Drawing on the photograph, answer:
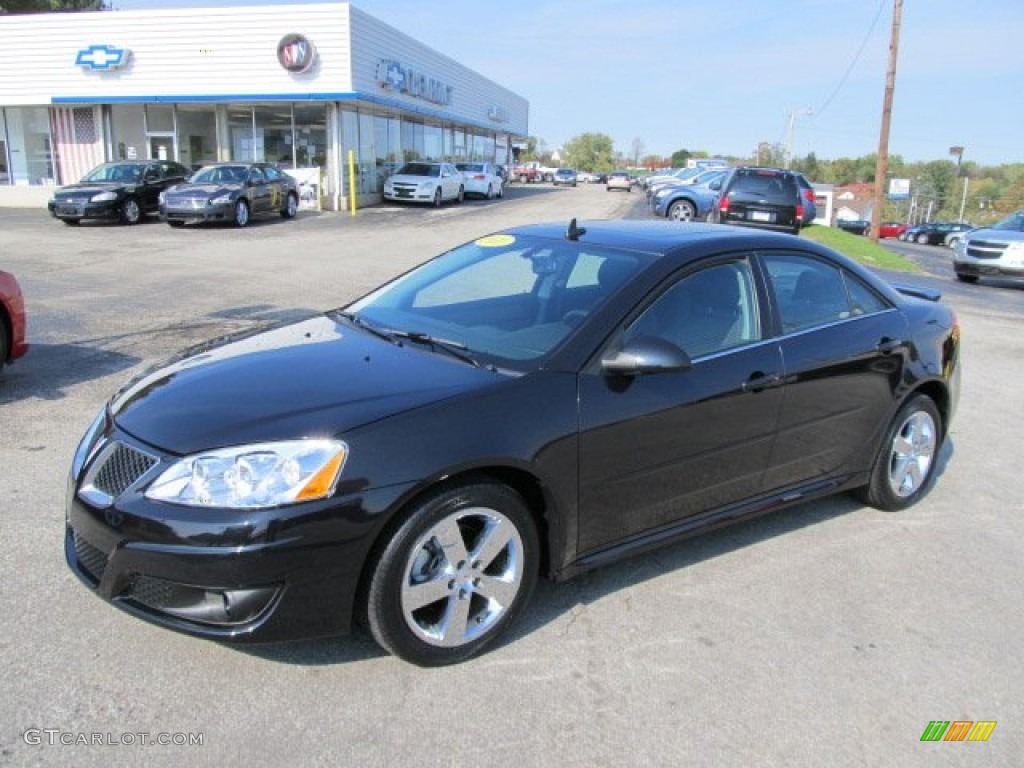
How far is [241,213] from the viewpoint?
2152cm

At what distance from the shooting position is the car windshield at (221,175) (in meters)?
21.6

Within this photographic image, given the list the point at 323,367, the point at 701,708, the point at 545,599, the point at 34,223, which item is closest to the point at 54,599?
the point at 323,367

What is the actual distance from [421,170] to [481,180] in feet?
17.9

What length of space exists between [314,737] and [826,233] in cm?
2618

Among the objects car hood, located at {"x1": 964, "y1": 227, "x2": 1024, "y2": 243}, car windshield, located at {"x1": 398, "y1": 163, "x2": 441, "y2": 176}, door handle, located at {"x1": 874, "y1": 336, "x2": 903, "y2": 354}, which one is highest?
car windshield, located at {"x1": 398, "y1": 163, "x2": 441, "y2": 176}

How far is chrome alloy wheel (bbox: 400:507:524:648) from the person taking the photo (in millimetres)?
3041

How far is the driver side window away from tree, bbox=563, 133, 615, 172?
5975 inches

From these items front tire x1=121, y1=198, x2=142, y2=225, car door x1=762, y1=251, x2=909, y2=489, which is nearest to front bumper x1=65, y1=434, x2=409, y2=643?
car door x1=762, y1=251, x2=909, y2=489

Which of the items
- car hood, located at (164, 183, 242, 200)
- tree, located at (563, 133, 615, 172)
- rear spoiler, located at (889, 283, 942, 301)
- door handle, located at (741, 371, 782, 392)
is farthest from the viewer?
tree, located at (563, 133, 615, 172)

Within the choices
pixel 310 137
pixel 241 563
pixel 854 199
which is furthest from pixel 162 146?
pixel 854 199

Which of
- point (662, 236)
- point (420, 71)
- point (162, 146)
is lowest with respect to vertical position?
point (662, 236)

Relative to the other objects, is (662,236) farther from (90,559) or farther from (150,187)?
(150,187)

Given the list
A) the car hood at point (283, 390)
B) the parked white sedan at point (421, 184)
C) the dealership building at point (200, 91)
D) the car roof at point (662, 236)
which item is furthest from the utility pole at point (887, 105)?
the car hood at point (283, 390)

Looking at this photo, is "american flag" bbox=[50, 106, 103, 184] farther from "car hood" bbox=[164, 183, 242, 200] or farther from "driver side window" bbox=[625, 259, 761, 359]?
"driver side window" bbox=[625, 259, 761, 359]
